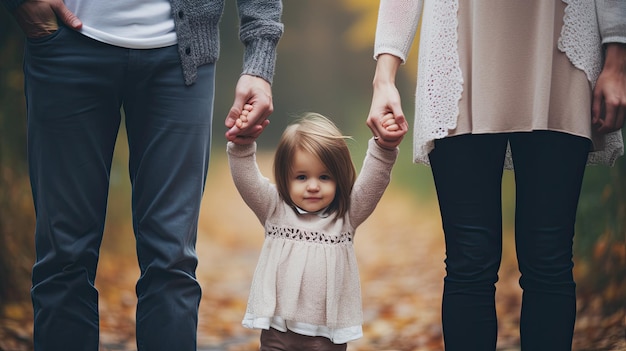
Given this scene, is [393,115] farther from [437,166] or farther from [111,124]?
[111,124]

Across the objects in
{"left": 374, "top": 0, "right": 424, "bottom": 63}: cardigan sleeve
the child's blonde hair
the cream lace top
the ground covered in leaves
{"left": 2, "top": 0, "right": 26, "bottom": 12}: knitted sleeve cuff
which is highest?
{"left": 374, "top": 0, "right": 424, "bottom": 63}: cardigan sleeve

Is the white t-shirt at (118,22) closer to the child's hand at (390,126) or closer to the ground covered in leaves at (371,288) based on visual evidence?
the child's hand at (390,126)

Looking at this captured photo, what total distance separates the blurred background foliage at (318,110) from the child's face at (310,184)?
0.84 feet

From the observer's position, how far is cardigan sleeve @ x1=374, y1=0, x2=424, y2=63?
1.66 meters

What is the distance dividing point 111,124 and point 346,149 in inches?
25.6

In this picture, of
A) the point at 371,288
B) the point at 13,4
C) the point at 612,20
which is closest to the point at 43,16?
the point at 13,4

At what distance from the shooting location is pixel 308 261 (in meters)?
1.88

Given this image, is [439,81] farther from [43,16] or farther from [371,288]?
[371,288]

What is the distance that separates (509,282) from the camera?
11.0 ft

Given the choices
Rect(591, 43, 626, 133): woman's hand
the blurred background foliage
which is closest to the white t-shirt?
the blurred background foliage

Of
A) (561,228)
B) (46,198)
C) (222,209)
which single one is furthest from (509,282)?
(46,198)

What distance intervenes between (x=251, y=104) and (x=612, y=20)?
708 millimetres

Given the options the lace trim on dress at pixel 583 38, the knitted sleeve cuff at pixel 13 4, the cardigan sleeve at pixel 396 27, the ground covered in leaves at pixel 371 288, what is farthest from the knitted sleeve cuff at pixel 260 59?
the ground covered in leaves at pixel 371 288

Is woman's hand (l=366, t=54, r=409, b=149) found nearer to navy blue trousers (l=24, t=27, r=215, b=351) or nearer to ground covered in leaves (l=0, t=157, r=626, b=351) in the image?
navy blue trousers (l=24, t=27, r=215, b=351)
